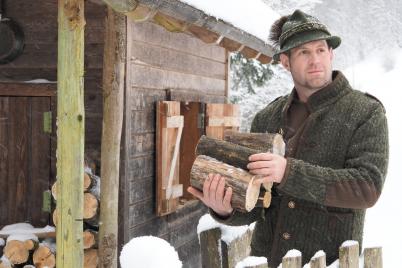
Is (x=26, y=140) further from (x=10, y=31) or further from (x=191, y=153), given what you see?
(x=191, y=153)

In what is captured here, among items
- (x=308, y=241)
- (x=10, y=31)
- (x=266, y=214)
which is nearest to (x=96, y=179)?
(x=10, y=31)

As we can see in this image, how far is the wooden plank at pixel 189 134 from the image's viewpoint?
7.61m

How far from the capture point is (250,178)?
2607 mm

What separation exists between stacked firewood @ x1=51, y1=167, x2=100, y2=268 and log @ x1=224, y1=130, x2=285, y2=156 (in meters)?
2.58

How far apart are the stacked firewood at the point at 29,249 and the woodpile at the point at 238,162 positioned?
2.93 m

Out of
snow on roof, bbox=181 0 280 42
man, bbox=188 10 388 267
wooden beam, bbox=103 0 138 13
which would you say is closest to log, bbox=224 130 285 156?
man, bbox=188 10 388 267

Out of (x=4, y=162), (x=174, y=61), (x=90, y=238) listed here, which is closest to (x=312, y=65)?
(x=90, y=238)

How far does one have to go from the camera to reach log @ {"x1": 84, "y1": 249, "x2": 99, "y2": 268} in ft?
16.7

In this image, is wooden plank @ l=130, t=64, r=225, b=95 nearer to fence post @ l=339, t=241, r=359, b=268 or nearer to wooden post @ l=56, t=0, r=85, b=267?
wooden post @ l=56, t=0, r=85, b=267

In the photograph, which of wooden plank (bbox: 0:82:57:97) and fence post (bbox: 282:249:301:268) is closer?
fence post (bbox: 282:249:301:268)

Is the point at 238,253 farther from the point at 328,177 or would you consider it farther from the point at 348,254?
the point at 328,177

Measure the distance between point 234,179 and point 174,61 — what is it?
4171mm

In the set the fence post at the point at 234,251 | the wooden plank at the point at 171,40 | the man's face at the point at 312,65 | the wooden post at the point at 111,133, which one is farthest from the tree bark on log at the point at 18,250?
the man's face at the point at 312,65

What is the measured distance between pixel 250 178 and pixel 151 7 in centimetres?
189
